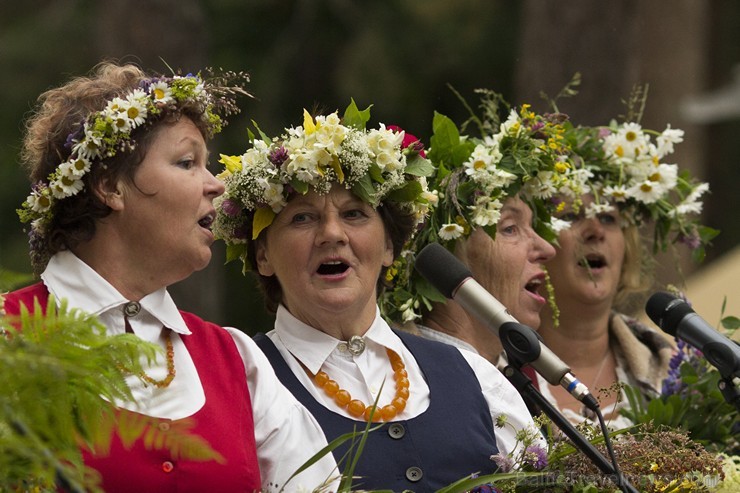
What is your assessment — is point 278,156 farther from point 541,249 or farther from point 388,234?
point 541,249

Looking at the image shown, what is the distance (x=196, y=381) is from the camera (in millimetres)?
3723

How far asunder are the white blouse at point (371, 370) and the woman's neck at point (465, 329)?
2.09 ft

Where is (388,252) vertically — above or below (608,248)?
below

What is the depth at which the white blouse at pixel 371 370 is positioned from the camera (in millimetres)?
4219

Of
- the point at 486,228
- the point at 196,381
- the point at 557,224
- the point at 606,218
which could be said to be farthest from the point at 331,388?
the point at 606,218

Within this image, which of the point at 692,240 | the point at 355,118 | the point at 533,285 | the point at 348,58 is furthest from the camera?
the point at 348,58

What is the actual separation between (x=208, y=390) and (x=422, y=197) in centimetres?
116

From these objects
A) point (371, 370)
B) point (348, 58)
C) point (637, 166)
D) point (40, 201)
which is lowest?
point (371, 370)

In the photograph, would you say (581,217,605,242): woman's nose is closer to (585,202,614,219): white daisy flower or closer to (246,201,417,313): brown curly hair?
(585,202,614,219): white daisy flower

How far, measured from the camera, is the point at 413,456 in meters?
4.05

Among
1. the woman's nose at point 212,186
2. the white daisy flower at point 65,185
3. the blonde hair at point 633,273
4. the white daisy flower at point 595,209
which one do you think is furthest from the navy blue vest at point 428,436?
the blonde hair at point 633,273

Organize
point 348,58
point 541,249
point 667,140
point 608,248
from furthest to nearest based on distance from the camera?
1. point 348,58
2. point 667,140
3. point 608,248
4. point 541,249

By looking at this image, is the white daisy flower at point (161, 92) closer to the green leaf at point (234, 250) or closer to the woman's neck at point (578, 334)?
the green leaf at point (234, 250)

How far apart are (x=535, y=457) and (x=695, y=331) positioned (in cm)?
55
